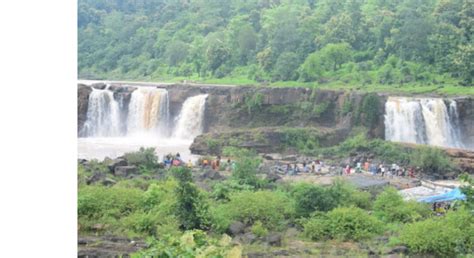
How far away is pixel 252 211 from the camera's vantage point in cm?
811

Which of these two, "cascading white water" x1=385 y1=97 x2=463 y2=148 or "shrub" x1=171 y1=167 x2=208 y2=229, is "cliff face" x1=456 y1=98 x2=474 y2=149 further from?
"shrub" x1=171 y1=167 x2=208 y2=229

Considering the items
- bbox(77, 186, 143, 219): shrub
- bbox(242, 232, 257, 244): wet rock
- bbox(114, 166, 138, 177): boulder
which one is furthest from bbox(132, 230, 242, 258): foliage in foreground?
bbox(114, 166, 138, 177): boulder

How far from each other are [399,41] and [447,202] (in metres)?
7.40

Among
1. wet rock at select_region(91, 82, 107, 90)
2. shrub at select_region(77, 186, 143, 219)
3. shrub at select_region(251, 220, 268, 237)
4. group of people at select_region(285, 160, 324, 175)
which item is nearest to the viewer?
shrub at select_region(251, 220, 268, 237)

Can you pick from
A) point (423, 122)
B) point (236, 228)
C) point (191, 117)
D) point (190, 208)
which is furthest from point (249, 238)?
point (191, 117)

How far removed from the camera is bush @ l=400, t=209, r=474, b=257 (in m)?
7.25

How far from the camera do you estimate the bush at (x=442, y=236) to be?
7246mm

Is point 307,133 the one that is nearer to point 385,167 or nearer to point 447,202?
point 385,167

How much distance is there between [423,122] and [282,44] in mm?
4136

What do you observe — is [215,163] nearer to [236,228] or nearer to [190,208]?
[190,208]

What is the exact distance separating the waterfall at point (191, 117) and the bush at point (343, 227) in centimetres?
794

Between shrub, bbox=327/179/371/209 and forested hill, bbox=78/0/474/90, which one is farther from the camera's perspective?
forested hill, bbox=78/0/474/90

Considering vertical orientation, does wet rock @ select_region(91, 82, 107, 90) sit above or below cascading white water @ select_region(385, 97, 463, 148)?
above
